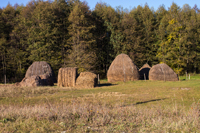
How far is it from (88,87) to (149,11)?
31170mm

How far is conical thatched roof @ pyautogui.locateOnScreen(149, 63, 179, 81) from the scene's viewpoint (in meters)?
26.3

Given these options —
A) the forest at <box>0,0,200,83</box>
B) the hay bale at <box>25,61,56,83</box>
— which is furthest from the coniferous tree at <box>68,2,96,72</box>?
the hay bale at <box>25,61,56,83</box>

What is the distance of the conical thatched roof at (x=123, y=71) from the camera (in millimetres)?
26812

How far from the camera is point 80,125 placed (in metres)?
5.67

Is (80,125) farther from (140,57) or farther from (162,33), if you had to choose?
(162,33)

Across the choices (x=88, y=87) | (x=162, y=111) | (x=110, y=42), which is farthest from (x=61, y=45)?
(x=162, y=111)

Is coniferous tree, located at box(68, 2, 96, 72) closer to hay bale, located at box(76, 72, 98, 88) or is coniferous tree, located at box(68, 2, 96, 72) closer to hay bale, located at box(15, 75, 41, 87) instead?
hay bale, located at box(76, 72, 98, 88)

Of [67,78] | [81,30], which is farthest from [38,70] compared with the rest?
[81,30]

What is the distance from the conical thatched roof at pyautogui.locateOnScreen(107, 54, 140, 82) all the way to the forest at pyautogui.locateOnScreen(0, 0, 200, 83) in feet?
13.3

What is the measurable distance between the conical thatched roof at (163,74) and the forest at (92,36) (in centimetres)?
929

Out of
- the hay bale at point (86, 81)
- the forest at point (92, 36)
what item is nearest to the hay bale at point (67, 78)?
the hay bale at point (86, 81)

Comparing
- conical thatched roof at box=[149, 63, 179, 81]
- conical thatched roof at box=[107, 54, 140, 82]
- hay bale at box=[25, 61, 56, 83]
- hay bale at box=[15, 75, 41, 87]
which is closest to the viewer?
hay bale at box=[15, 75, 41, 87]

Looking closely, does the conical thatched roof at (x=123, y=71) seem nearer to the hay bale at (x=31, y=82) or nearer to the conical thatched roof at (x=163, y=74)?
the conical thatched roof at (x=163, y=74)

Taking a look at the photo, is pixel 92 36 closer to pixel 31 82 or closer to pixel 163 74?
pixel 163 74
